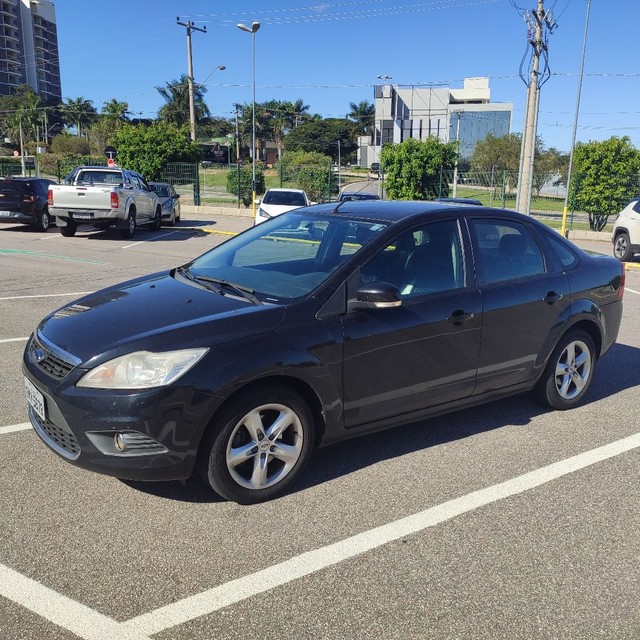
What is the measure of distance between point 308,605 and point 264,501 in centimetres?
95

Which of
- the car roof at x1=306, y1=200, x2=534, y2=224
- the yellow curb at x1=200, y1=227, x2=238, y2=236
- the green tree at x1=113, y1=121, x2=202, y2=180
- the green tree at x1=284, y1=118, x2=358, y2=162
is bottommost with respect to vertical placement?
the yellow curb at x1=200, y1=227, x2=238, y2=236

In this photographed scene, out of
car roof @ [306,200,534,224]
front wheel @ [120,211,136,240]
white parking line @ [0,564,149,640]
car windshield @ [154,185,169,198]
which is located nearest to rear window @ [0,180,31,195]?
front wheel @ [120,211,136,240]

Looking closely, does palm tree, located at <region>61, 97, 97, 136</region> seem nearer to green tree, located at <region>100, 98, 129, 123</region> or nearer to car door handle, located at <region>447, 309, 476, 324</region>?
green tree, located at <region>100, 98, 129, 123</region>

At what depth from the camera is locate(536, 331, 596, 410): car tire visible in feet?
16.7

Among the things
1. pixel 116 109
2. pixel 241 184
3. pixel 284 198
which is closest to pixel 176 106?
pixel 116 109

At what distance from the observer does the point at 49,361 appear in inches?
139

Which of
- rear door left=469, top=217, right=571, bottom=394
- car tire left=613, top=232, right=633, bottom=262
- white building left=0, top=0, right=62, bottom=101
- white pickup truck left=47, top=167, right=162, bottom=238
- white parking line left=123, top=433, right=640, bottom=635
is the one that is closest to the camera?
white parking line left=123, top=433, right=640, bottom=635

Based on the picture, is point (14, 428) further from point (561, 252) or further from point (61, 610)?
point (561, 252)

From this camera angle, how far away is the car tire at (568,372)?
508 centimetres

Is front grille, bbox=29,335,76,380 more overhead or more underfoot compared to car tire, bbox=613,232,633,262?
more overhead

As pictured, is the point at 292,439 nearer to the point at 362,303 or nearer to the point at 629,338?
the point at 362,303

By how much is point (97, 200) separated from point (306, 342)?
1584 centimetres

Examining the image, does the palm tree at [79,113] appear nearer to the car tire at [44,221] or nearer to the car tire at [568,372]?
the car tire at [44,221]

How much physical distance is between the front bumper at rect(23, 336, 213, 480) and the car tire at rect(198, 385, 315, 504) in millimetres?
121
